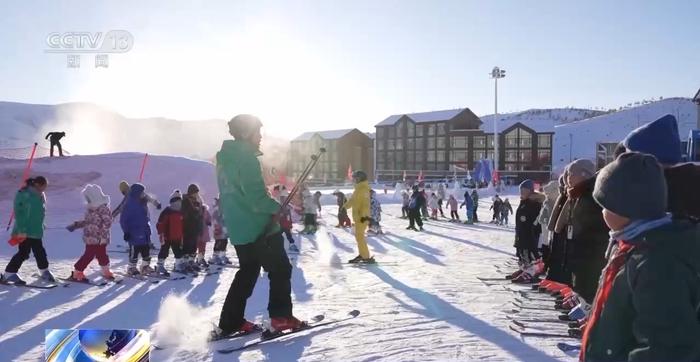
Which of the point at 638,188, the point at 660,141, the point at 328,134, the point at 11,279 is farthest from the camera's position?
the point at 328,134

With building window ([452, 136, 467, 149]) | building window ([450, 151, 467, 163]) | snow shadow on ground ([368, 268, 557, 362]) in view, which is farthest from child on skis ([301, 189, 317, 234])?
building window ([452, 136, 467, 149])

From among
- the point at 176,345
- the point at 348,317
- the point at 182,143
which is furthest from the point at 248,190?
the point at 182,143

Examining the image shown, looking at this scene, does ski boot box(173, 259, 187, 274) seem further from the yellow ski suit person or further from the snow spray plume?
the yellow ski suit person

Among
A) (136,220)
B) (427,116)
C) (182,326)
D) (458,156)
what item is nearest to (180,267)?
(136,220)

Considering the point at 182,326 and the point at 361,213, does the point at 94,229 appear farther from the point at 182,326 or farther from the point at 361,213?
the point at 361,213

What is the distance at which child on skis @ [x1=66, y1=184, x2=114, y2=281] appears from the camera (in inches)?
296

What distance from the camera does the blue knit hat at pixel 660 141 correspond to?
9.25ft

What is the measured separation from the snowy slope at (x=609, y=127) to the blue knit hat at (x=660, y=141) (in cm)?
6888

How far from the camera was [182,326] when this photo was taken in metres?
5.13

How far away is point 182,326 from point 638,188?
4.46 m

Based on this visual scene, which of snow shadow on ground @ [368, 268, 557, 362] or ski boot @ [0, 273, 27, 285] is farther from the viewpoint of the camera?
ski boot @ [0, 273, 27, 285]

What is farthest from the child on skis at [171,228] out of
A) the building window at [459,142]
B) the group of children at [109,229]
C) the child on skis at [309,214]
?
the building window at [459,142]

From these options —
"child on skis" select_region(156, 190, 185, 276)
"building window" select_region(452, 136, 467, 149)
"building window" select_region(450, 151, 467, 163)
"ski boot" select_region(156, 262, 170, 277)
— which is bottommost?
"ski boot" select_region(156, 262, 170, 277)

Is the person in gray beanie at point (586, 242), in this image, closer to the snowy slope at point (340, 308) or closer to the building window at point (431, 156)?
the snowy slope at point (340, 308)
